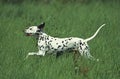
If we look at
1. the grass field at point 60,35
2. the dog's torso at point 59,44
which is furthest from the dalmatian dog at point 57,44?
the grass field at point 60,35

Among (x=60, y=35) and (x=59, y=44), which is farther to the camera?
(x=60, y=35)

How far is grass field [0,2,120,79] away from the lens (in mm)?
8562

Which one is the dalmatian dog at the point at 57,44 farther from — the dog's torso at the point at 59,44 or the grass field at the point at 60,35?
the grass field at the point at 60,35

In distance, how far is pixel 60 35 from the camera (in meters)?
11.6

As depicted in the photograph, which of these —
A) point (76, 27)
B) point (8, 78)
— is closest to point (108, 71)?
point (8, 78)

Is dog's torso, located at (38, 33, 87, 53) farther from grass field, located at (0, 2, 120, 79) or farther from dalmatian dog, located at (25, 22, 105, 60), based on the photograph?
grass field, located at (0, 2, 120, 79)

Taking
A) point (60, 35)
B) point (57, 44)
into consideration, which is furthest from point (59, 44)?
point (60, 35)

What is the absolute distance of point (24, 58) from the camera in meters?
9.41

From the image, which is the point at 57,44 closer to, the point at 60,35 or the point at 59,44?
the point at 59,44

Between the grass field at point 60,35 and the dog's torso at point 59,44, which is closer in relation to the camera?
the grass field at point 60,35

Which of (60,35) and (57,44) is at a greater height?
Answer: (60,35)

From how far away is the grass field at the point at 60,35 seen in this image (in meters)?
8.56

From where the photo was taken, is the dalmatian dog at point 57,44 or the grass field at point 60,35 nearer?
the grass field at point 60,35

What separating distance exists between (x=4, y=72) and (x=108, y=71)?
6.53 feet
